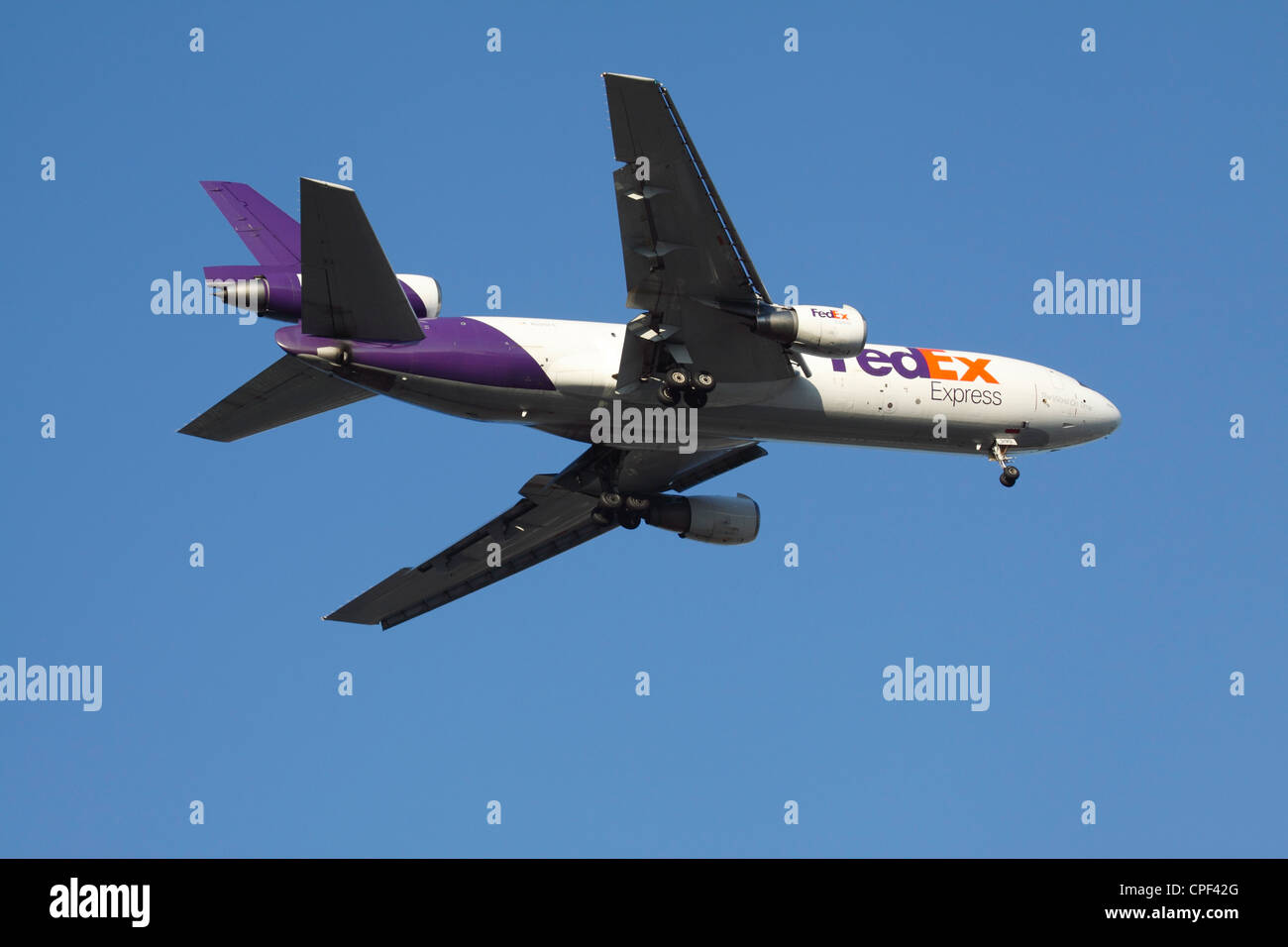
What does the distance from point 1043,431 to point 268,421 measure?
58.2 ft

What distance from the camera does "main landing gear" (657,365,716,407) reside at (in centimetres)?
3338

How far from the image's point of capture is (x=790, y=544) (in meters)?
39.6

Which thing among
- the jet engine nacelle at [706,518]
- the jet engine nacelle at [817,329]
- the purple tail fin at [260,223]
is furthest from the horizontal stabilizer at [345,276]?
the jet engine nacelle at [706,518]

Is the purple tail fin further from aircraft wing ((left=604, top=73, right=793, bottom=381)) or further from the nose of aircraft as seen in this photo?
the nose of aircraft

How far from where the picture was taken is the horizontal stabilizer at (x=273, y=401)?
1308 inches

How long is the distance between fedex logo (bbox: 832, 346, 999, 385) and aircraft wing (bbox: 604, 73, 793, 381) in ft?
8.39

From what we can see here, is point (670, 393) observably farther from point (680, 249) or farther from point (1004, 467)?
point (1004, 467)

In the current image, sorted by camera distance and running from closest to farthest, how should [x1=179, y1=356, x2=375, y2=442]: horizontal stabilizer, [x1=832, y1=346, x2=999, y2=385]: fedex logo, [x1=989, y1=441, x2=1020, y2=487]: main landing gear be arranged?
[x1=179, y1=356, x2=375, y2=442]: horizontal stabilizer < [x1=832, y1=346, x2=999, y2=385]: fedex logo < [x1=989, y1=441, x2=1020, y2=487]: main landing gear

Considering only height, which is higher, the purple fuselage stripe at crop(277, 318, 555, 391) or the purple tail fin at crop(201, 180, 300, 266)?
the purple tail fin at crop(201, 180, 300, 266)

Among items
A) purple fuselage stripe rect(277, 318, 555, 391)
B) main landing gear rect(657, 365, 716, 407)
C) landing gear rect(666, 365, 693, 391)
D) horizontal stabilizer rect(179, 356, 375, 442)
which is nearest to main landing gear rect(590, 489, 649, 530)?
main landing gear rect(657, 365, 716, 407)

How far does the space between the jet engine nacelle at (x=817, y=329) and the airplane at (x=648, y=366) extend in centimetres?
4

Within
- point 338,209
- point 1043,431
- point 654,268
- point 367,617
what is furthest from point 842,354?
point 367,617
